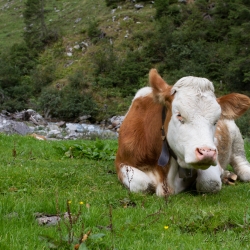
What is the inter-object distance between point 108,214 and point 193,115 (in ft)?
4.87

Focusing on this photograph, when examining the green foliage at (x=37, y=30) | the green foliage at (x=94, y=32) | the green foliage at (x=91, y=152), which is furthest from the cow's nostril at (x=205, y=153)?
the green foliage at (x=37, y=30)

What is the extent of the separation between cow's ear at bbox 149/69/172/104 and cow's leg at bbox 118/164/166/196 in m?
0.95

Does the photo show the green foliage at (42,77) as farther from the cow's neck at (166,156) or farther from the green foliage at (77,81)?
the cow's neck at (166,156)

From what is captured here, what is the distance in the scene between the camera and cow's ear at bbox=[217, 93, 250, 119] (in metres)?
5.20

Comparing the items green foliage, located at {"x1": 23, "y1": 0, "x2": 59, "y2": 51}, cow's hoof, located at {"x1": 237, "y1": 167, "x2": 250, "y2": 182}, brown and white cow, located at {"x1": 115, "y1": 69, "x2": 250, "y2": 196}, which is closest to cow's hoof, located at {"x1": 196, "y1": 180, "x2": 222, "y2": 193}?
brown and white cow, located at {"x1": 115, "y1": 69, "x2": 250, "y2": 196}

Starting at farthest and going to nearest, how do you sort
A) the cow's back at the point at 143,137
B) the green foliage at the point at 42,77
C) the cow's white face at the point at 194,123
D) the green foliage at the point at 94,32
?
the green foliage at the point at 94,32 → the green foliage at the point at 42,77 → the cow's back at the point at 143,137 → the cow's white face at the point at 194,123

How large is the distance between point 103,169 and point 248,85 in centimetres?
3190

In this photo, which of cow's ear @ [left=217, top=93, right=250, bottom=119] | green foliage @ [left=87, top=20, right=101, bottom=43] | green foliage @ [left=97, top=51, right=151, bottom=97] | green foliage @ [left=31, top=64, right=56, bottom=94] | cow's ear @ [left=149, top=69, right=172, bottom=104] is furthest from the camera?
green foliage @ [left=87, top=20, right=101, bottom=43]

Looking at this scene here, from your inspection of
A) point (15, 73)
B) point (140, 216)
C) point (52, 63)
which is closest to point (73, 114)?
point (15, 73)

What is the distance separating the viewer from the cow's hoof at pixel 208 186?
519 cm

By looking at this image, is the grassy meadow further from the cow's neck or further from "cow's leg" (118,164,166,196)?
the cow's neck

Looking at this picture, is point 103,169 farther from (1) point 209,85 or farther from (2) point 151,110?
(1) point 209,85

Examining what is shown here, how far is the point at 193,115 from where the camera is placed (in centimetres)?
452

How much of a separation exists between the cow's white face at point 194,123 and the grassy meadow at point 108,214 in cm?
52
